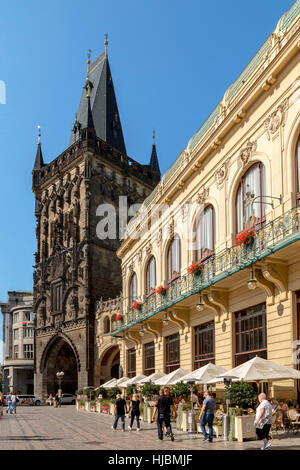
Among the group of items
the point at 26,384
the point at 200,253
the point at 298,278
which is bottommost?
the point at 26,384

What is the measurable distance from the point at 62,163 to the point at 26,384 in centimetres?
3877

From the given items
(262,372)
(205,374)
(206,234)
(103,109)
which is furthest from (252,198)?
(103,109)

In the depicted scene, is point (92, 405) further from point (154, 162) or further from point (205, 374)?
point (154, 162)

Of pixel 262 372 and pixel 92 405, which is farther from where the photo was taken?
pixel 92 405

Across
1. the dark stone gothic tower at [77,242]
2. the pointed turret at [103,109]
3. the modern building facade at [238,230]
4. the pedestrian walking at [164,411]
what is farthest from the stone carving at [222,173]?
the pointed turret at [103,109]

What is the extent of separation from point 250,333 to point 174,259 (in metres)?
10.0

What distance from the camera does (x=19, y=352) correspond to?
3337 inches

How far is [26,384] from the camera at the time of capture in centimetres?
8556

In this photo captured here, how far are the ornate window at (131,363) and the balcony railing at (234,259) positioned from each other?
8.13 m

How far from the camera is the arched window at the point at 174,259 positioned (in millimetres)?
28703

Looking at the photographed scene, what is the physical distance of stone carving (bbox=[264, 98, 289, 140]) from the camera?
18344 mm

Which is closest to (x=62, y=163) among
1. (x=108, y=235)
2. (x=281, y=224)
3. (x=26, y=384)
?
(x=108, y=235)
